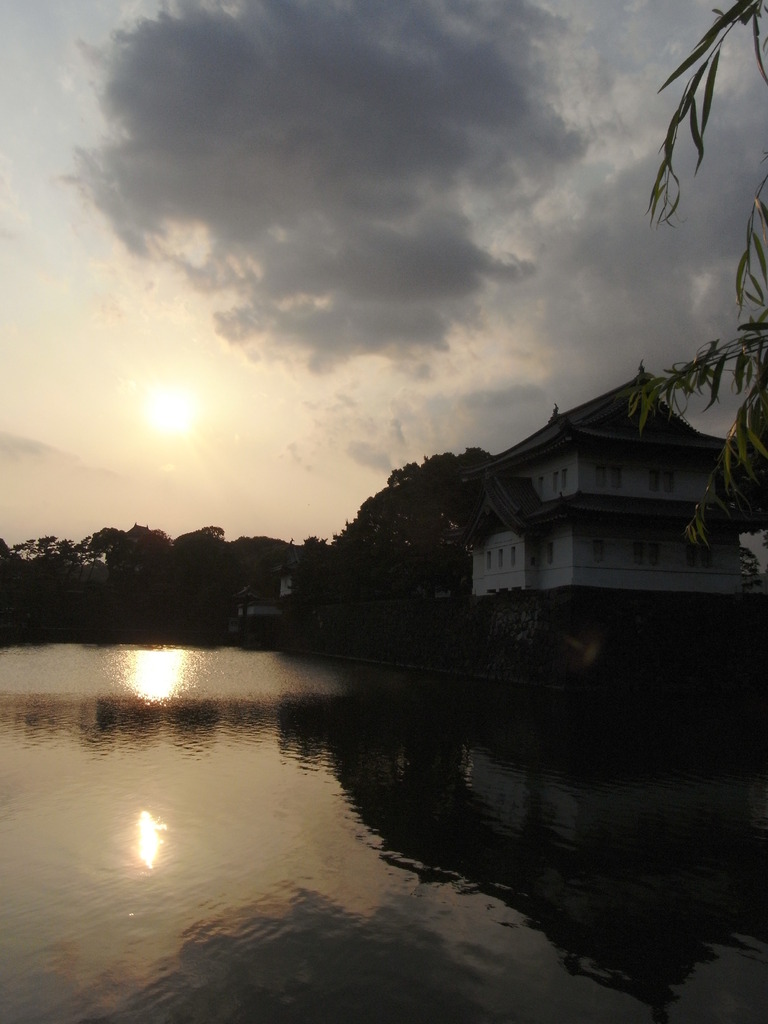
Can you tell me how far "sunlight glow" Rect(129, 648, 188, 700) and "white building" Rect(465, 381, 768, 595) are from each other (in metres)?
12.8

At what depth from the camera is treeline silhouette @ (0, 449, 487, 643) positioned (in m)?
41.5

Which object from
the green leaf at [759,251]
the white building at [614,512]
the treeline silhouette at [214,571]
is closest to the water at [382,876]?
the green leaf at [759,251]

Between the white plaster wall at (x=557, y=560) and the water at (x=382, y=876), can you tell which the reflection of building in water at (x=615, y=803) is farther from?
the white plaster wall at (x=557, y=560)

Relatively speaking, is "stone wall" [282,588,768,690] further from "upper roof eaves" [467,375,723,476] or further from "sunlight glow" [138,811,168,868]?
"sunlight glow" [138,811,168,868]

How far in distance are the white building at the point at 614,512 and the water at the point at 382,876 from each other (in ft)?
38.7

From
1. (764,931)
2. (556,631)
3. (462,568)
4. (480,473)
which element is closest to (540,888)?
(764,931)

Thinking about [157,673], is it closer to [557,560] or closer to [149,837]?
[557,560]

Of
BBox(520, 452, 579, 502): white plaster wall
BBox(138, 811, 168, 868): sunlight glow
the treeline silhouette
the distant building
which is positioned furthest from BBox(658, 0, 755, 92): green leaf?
the distant building

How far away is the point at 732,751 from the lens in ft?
46.0

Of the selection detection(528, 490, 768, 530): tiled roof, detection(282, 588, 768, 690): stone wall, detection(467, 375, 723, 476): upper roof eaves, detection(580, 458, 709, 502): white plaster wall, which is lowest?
detection(282, 588, 768, 690): stone wall

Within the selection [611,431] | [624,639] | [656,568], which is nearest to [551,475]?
[611,431]

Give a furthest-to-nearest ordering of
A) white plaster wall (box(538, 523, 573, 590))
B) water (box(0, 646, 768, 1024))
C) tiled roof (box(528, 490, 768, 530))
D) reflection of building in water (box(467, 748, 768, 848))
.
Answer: white plaster wall (box(538, 523, 573, 590))
tiled roof (box(528, 490, 768, 530))
reflection of building in water (box(467, 748, 768, 848))
water (box(0, 646, 768, 1024))

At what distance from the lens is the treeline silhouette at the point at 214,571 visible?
41.5m

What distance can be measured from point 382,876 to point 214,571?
63.2m
